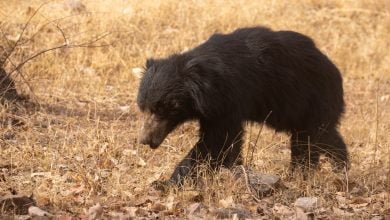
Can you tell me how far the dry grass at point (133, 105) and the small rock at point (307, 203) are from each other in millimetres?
106

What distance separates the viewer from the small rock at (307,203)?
4883 millimetres

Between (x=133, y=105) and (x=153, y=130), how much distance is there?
3811mm

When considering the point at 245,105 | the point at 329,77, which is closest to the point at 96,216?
the point at 245,105

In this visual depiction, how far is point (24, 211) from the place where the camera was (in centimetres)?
447

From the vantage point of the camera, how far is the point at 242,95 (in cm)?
586

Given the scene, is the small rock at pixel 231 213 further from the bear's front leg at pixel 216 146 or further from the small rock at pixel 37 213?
the small rock at pixel 37 213

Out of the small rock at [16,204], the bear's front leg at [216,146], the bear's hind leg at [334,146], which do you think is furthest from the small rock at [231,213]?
the bear's hind leg at [334,146]

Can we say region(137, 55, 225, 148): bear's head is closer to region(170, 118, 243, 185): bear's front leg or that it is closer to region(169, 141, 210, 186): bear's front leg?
region(170, 118, 243, 185): bear's front leg

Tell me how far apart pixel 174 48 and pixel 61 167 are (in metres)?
6.20

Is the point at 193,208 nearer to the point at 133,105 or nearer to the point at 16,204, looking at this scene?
the point at 16,204

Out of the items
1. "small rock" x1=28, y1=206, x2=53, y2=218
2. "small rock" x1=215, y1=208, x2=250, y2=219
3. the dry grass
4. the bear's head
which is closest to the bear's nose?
the bear's head

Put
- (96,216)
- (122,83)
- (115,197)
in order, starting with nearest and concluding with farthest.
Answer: (96,216), (115,197), (122,83)

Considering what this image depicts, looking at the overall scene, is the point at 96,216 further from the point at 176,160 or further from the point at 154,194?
the point at 176,160

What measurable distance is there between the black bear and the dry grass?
28 cm
